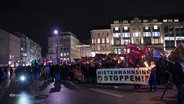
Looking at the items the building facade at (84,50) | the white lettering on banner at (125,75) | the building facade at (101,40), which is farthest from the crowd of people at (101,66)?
the building facade at (84,50)

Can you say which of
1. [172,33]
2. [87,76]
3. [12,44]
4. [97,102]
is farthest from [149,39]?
[97,102]

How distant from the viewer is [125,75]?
1853cm

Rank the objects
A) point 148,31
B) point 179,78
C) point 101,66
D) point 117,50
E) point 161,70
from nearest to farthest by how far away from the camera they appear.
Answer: point 179,78 < point 161,70 < point 101,66 < point 117,50 < point 148,31

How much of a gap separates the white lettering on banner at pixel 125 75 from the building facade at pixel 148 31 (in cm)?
8261

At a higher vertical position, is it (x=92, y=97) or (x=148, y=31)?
(x=148, y=31)

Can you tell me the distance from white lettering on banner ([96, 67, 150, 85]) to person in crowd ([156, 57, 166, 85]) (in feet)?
4.25

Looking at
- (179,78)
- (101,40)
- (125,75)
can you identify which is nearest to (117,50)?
(101,40)

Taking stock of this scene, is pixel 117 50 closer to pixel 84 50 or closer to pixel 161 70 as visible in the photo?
pixel 84 50

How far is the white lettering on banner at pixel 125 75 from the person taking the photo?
1741 cm

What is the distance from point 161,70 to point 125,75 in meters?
2.70

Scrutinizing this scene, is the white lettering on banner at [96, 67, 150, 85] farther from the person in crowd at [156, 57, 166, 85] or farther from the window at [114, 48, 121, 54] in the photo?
the window at [114, 48, 121, 54]

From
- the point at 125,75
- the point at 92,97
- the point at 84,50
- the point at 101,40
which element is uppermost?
the point at 101,40

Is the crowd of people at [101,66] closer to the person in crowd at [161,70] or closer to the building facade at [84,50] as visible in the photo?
the person in crowd at [161,70]

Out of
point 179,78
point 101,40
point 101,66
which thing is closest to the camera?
point 179,78
